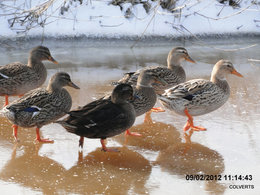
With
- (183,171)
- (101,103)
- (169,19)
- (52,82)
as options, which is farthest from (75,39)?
(183,171)

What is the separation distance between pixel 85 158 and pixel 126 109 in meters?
0.68

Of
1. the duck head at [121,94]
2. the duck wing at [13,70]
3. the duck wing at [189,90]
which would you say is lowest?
the duck wing at [13,70]

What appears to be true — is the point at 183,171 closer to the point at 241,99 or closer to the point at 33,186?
the point at 33,186

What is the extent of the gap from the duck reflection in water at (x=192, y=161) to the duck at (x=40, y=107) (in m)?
1.26

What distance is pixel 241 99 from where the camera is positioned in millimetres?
6363

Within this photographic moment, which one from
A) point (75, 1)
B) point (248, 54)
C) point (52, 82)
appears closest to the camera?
point (52, 82)

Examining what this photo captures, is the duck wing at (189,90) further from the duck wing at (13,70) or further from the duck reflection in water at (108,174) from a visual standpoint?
the duck wing at (13,70)

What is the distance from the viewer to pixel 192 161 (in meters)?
4.59

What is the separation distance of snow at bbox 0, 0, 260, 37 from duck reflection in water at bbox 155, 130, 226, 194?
492 centimetres

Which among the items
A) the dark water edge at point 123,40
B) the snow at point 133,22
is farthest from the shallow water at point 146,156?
the snow at point 133,22

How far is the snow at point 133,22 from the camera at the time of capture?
31.3 feet

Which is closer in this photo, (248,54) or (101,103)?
(101,103)

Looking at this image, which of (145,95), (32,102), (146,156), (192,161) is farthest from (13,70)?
(192,161)

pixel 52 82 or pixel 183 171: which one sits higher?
pixel 52 82
